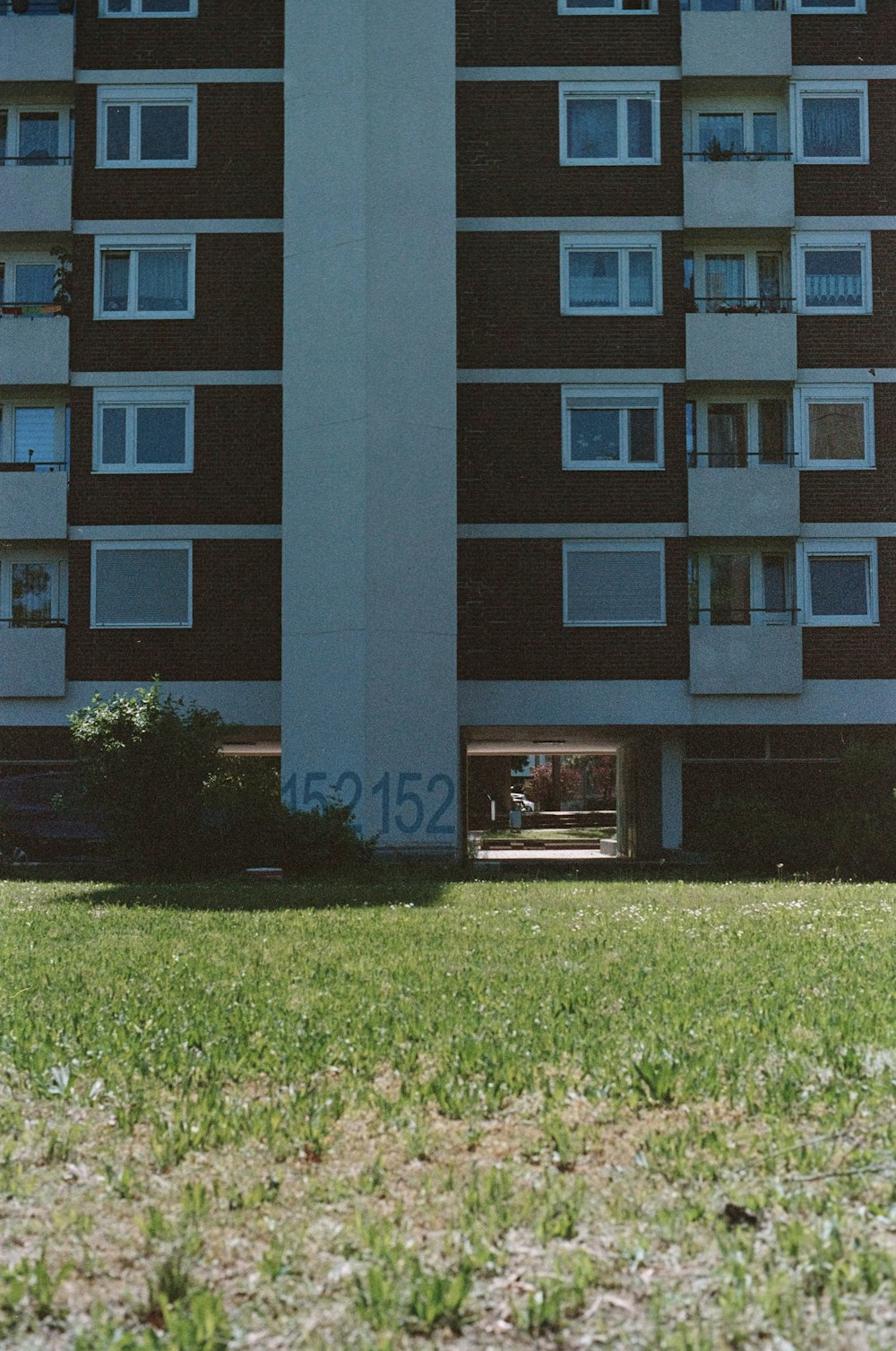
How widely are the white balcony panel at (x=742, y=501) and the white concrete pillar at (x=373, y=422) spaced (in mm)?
4625

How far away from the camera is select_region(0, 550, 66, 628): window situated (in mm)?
27875

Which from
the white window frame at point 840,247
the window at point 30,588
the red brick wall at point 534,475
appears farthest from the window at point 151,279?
the white window frame at point 840,247

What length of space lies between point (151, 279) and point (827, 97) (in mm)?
12453

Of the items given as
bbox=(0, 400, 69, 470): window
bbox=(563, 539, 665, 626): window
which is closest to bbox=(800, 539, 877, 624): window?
bbox=(563, 539, 665, 626): window

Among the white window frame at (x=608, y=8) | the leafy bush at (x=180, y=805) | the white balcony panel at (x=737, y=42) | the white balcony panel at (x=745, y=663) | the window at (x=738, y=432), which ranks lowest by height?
the leafy bush at (x=180, y=805)

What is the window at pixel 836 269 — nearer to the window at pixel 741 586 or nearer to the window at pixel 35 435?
the window at pixel 741 586

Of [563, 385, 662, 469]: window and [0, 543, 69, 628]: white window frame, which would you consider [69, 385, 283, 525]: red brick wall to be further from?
[563, 385, 662, 469]: window

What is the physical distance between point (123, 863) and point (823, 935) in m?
11.5

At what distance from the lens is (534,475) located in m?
27.2

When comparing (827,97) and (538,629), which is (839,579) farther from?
(827,97)

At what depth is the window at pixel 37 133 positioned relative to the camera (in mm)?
28562

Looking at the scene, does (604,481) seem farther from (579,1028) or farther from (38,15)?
(579,1028)

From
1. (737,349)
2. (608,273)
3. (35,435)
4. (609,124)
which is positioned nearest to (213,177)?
(35,435)

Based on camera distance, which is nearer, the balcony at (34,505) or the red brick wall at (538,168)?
the balcony at (34,505)
